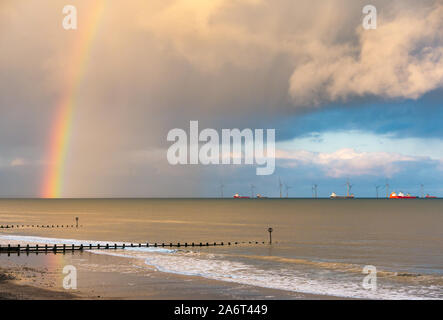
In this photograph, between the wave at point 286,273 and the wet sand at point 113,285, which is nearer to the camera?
the wet sand at point 113,285

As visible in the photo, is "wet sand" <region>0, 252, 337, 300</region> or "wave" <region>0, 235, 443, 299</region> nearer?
"wet sand" <region>0, 252, 337, 300</region>

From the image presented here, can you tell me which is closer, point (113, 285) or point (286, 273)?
point (113, 285)

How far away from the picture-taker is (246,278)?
48688 mm

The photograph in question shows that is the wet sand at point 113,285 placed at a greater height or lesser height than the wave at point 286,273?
greater

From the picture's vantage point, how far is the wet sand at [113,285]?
38375mm

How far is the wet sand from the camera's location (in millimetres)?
38375

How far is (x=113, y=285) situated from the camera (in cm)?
4278

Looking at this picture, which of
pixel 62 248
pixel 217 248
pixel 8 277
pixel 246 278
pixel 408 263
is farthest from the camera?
pixel 217 248

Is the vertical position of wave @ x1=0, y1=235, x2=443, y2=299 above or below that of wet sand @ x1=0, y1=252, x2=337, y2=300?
below

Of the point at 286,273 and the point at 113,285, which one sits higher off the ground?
the point at 113,285
